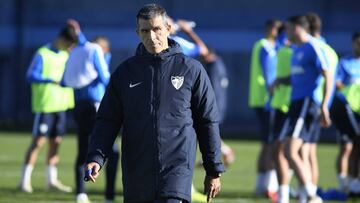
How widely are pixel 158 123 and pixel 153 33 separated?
0.68 meters

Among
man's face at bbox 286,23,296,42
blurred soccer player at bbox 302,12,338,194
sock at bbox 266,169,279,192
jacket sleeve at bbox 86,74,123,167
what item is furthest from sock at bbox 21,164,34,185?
jacket sleeve at bbox 86,74,123,167

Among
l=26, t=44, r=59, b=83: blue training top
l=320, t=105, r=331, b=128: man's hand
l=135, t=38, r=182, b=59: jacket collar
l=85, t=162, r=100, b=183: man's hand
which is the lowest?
l=85, t=162, r=100, b=183: man's hand

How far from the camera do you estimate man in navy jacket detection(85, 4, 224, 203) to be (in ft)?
25.8

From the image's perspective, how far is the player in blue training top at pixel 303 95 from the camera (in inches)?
483

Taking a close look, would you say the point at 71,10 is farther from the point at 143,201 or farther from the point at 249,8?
the point at 143,201

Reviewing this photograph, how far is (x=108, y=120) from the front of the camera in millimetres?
8039

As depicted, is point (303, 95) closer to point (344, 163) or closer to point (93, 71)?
point (93, 71)

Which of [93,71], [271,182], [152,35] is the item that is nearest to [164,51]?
[152,35]

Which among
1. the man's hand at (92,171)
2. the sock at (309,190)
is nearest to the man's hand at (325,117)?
the sock at (309,190)

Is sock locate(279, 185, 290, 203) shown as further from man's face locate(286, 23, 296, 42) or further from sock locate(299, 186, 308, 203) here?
man's face locate(286, 23, 296, 42)

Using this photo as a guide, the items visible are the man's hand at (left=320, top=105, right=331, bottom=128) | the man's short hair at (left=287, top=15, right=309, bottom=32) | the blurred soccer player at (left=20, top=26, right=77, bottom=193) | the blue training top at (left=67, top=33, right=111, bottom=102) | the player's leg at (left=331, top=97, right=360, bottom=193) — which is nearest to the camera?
the man's hand at (left=320, top=105, right=331, bottom=128)

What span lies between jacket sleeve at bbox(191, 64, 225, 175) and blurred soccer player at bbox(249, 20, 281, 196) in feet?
21.7

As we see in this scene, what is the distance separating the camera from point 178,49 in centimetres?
811

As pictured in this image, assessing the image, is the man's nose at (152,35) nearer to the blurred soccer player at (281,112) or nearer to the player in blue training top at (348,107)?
the blurred soccer player at (281,112)
